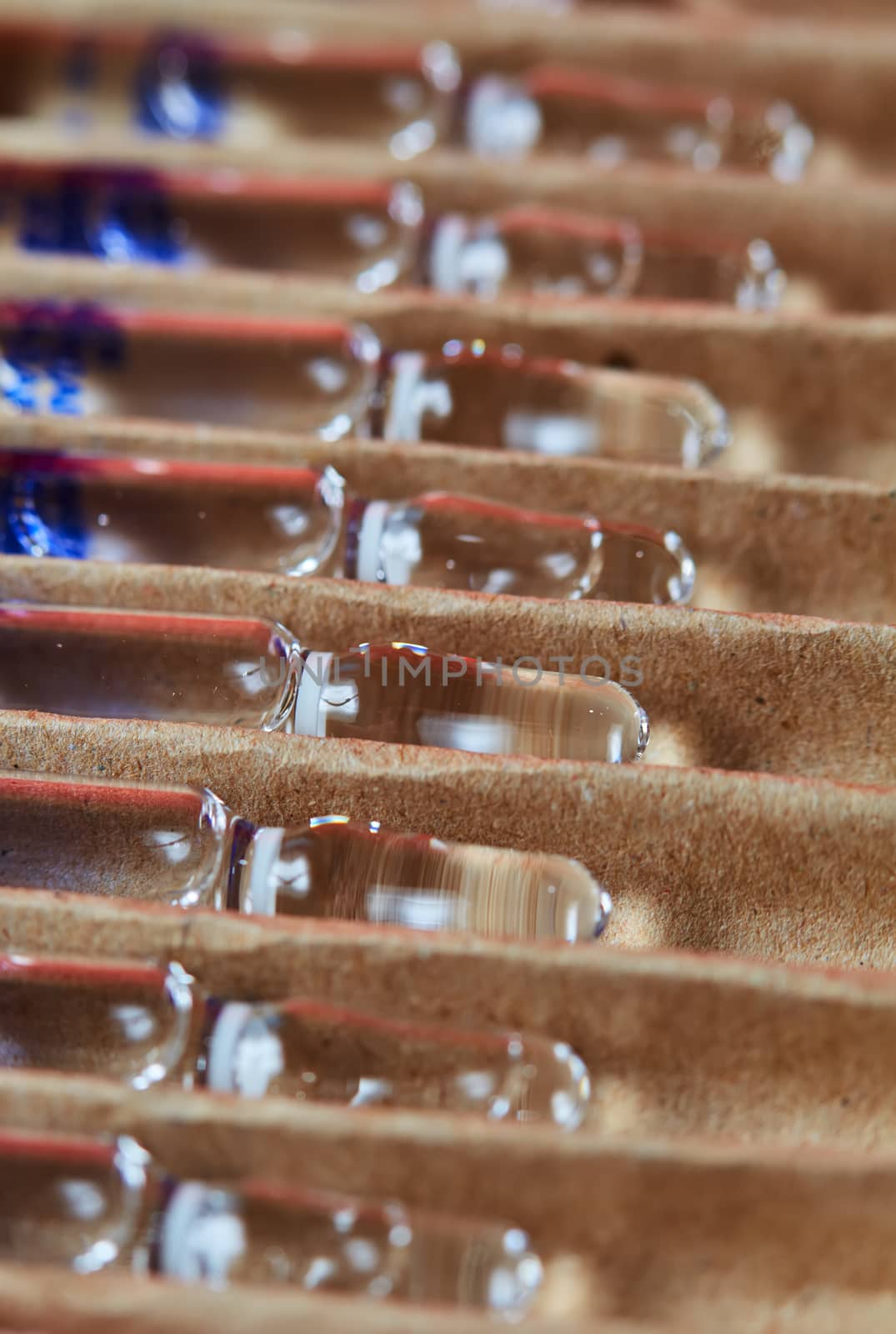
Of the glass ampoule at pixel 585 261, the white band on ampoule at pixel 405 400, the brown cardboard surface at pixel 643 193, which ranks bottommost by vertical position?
the white band on ampoule at pixel 405 400

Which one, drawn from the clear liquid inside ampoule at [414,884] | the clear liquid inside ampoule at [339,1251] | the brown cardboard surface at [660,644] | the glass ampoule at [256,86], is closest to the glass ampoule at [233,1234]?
the clear liquid inside ampoule at [339,1251]

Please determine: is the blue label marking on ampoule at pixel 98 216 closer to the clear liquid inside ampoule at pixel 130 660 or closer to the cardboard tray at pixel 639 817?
the cardboard tray at pixel 639 817

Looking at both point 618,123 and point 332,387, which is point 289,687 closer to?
point 332,387

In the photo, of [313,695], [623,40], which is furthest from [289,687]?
[623,40]

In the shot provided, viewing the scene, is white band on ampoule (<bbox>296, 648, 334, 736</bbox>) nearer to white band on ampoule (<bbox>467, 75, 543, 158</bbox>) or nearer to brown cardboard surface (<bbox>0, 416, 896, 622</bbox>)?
brown cardboard surface (<bbox>0, 416, 896, 622</bbox>)

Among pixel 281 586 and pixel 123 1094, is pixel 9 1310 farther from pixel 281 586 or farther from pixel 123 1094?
pixel 281 586

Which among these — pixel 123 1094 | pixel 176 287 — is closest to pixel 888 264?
pixel 176 287
